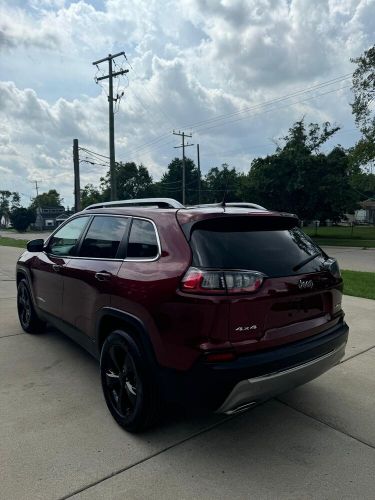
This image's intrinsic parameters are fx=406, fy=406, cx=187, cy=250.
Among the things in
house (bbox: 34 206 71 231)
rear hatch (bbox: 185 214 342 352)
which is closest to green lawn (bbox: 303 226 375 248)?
rear hatch (bbox: 185 214 342 352)

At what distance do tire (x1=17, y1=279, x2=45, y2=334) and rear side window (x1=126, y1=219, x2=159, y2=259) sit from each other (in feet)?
8.46

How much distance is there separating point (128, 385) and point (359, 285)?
Answer: 22.7ft

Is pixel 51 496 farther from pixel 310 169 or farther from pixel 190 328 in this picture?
pixel 310 169

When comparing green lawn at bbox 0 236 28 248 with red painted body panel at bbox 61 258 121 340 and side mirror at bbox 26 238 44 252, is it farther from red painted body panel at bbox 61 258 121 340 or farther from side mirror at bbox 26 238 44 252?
red painted body panel at bbox 61 258 121 340

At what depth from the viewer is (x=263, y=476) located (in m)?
2.49

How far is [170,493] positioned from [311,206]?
27.8 metres

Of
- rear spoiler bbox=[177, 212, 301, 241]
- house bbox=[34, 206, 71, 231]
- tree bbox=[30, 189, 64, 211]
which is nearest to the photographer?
rear spoiler bbox=[177, 212, 301, 241]

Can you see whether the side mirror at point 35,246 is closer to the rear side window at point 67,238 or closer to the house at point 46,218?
the rear side window at point 67,238

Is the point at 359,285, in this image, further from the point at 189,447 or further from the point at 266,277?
the point at 189,447

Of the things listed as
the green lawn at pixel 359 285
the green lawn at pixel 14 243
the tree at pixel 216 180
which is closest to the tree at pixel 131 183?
the tree at pixel 216 180

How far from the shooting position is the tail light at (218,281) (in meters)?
2.50

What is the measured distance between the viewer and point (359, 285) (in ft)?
28.2

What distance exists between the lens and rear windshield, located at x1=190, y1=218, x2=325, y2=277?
2.64 meters

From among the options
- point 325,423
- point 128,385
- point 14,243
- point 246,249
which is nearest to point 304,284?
point 246,249
